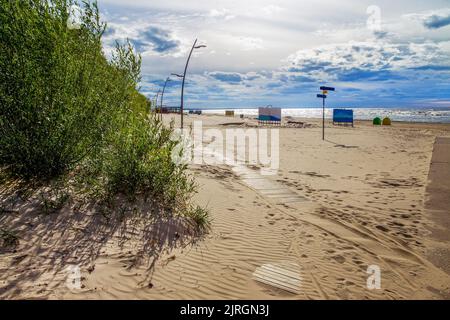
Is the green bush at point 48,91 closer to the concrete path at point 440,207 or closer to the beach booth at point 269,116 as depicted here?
the concrete path at point 440,207

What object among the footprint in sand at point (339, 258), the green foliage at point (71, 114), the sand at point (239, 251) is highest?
the green foliage at point (71, 114)

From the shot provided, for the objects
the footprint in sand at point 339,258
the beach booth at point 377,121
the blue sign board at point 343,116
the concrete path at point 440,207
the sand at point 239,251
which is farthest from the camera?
the beach booth at point 377,121

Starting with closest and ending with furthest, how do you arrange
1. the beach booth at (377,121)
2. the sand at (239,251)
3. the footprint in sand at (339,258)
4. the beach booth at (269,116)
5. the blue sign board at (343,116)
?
1. the sand at (239,251)
2. the footprint in sand at (339,258)
3. the blue sign board at (343,116)
4. the beach booth at (269,116)
5. the beach booth at (377,121)

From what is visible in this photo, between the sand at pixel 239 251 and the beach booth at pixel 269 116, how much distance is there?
31651 millimetres

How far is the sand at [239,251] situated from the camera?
3.70 m

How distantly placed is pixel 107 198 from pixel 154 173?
0.99 meters

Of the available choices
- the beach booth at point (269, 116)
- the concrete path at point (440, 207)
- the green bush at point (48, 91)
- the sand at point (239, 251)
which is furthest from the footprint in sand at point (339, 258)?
the beach booth at point (269, 116)

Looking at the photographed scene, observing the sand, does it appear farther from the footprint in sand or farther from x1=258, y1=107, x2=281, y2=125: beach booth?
x1=258, y1=107, x2=281, y2=125: beach booth

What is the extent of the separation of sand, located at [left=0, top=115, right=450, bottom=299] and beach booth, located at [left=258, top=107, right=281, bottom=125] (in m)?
31.7

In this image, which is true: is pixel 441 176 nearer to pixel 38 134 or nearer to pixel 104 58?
pixel 104 58

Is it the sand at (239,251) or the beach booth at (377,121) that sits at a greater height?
the beach booth at (377,121)

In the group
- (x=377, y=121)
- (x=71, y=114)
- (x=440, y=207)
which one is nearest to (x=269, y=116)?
(x=377, y=121)

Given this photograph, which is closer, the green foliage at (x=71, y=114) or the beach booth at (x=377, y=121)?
the green foliage at (x=71, y=114)

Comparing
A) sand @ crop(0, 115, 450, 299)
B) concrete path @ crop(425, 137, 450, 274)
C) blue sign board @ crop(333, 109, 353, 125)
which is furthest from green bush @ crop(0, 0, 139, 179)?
blue sign board @ crop(333, 109, 353, 125)
